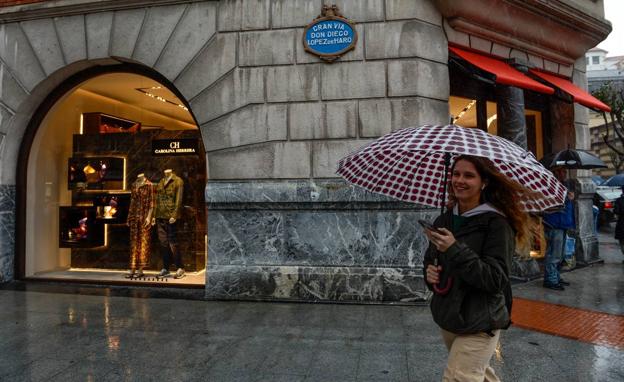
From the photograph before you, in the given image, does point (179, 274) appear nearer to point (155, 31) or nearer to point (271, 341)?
point (271, 341)

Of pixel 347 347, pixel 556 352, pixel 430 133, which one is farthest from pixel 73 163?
pixel 556 352

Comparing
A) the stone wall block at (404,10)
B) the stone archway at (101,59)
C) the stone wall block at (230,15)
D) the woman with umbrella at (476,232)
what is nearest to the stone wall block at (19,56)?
the stone archway at (101,59)

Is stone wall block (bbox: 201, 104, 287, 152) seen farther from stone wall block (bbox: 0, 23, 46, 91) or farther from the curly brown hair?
the curly brown hair

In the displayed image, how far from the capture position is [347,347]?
177 inches

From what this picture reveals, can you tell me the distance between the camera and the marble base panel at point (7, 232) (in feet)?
25.8

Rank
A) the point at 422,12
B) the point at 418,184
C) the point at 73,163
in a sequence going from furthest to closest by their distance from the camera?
the point at 73,163 < the point at 422,12 < the point at 418,184

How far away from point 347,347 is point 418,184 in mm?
2277

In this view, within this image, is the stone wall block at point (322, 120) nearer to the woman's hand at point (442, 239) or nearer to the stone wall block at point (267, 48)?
the stone wall block at point (267, 48)

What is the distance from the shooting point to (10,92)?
8.04m

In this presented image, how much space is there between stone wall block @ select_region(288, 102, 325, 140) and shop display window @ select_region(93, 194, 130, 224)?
4322mm

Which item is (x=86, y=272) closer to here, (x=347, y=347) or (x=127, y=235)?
(x=127, y=235)

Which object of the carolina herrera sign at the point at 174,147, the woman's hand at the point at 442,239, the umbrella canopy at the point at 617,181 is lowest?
the woman's hand at the point at 442,239

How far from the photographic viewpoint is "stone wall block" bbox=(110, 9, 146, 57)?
24.2 feet

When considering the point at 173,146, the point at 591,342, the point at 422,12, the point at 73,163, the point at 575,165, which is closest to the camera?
the point at 591,342
